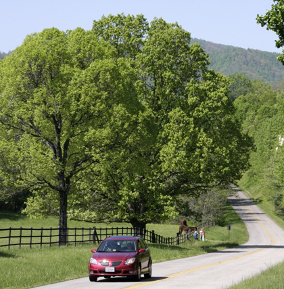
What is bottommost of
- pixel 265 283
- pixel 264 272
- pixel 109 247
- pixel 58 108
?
pixel 264 272

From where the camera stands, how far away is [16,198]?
77.9 meters

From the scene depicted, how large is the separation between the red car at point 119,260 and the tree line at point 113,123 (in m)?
13.6

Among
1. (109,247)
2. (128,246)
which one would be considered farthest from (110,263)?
(128,246)

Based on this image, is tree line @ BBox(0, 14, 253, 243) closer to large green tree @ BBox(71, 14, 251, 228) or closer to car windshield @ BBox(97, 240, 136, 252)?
large green tree @ BBox(71, 14, 251, 228)

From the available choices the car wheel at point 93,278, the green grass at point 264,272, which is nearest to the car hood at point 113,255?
the car wheel at point 93,278

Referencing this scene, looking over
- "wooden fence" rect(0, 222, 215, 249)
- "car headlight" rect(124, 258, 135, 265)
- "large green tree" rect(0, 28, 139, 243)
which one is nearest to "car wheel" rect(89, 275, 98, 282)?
"car headlight" rect(124, 258, 135, 265)

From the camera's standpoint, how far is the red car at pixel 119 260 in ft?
60.9

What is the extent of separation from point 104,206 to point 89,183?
2.89 meters

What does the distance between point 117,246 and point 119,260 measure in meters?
1.35

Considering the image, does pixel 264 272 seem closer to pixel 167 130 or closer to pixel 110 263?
pixel 110 263

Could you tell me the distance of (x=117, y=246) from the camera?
2006cm

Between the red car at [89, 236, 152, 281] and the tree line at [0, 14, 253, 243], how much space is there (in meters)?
13.6

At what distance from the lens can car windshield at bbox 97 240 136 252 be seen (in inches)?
780

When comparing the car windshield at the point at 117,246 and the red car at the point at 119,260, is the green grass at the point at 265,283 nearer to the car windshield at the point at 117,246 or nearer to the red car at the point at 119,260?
the red car at the point at 119,260
